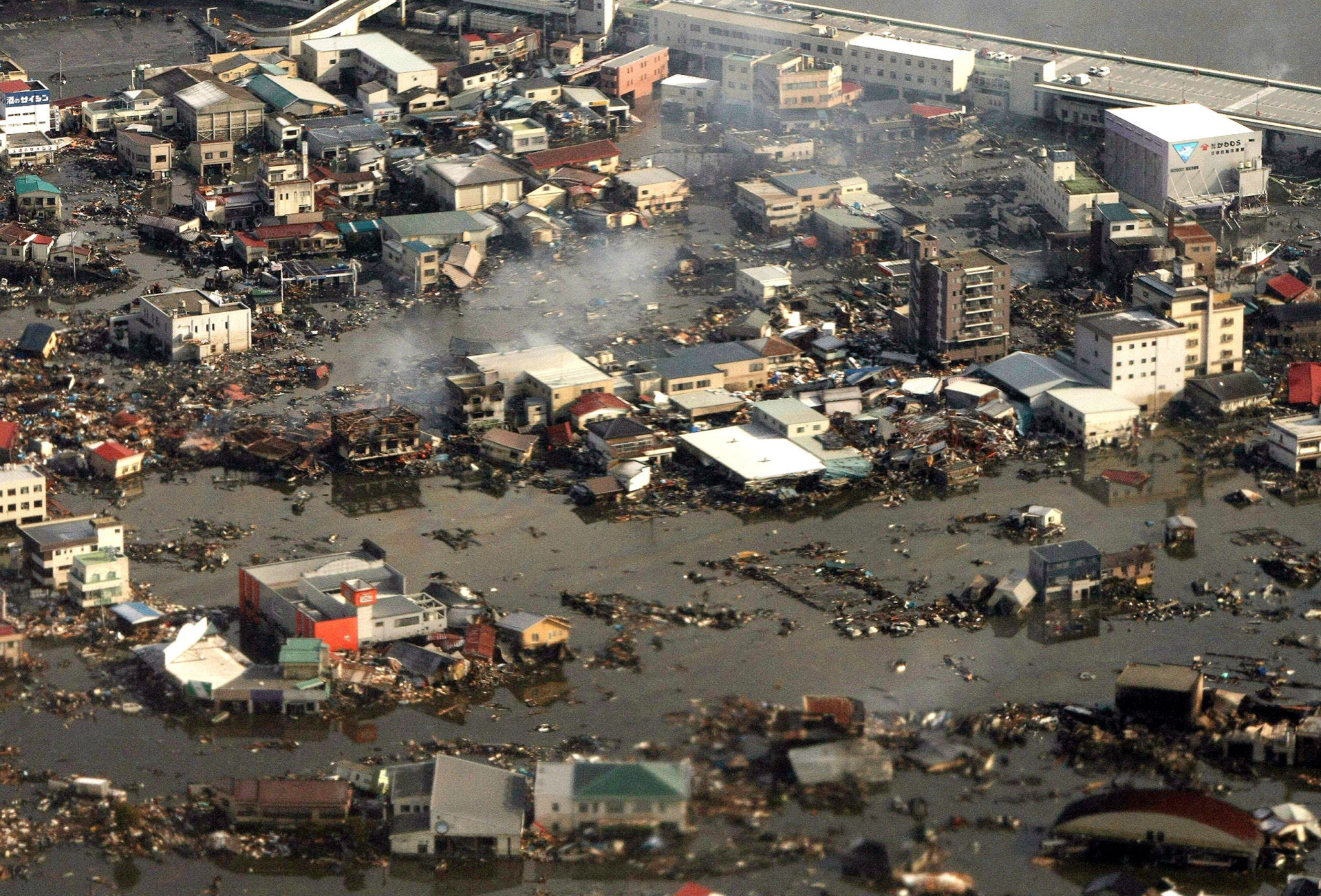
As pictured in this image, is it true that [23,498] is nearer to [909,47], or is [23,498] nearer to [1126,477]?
[1126,477]

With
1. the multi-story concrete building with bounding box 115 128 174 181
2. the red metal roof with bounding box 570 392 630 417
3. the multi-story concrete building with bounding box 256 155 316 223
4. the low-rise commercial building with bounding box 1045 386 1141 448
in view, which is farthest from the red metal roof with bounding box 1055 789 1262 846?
the multi-story concrete building with bounding box 115 128 174 181

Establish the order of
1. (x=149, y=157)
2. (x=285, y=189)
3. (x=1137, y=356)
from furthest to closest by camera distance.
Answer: (x=149, y=157) → (x=285, y=189) → (x=1137, y=356)

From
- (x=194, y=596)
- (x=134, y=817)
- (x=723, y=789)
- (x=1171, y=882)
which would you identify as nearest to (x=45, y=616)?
(x=194, y=596)

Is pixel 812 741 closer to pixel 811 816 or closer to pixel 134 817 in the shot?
pixel 811 816

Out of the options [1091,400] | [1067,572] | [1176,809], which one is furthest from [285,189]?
[1176,809]

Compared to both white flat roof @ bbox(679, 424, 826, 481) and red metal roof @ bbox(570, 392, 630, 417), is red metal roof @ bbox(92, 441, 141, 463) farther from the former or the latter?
white flat roof @ bbox(679, 424, 826, 481)

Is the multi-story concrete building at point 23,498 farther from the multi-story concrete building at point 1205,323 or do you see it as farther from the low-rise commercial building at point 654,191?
the multi-story concrete building at point 1205,323

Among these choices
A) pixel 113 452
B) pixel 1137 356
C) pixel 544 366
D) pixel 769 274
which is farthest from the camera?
pixel 769 274
